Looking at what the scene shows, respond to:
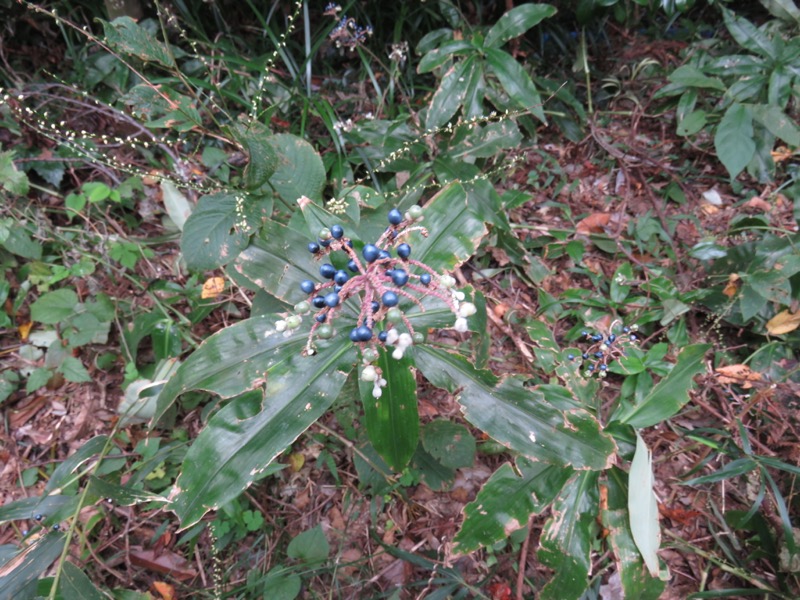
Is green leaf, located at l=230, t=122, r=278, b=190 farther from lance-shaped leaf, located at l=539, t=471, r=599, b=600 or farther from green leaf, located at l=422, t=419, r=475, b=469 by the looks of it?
lance-shaped leaf, located at l=539, t=471, r=599, b=600

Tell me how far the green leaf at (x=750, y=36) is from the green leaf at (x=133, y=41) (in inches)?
118

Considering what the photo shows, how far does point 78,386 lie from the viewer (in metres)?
2.46

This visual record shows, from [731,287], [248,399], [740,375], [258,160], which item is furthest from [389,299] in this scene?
[731,287]

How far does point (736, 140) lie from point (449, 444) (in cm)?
232

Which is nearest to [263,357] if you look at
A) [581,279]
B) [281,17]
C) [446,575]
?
[446,575]

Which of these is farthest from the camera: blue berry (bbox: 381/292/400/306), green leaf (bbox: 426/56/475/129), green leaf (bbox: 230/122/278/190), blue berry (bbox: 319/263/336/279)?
green leaf (bbox: 426/56/475/129)

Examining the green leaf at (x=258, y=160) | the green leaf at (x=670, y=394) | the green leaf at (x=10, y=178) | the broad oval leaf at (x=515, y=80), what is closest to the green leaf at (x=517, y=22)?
the broad oval leaf at (x=515, y=80)

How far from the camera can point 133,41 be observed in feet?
5.31

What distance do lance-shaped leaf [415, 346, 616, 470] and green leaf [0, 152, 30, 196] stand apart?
2.44 meters

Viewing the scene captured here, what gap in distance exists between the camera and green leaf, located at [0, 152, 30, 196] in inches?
94.3

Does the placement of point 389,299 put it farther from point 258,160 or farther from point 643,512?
point 643,512

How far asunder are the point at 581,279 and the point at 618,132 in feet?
4.15

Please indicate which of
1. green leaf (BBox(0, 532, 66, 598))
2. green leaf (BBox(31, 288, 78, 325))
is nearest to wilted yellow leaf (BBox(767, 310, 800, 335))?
green leaf (BBox(0, 532, 66, 598))

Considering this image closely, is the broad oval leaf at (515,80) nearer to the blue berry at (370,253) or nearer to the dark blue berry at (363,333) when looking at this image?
the blue berry at (370,253)
